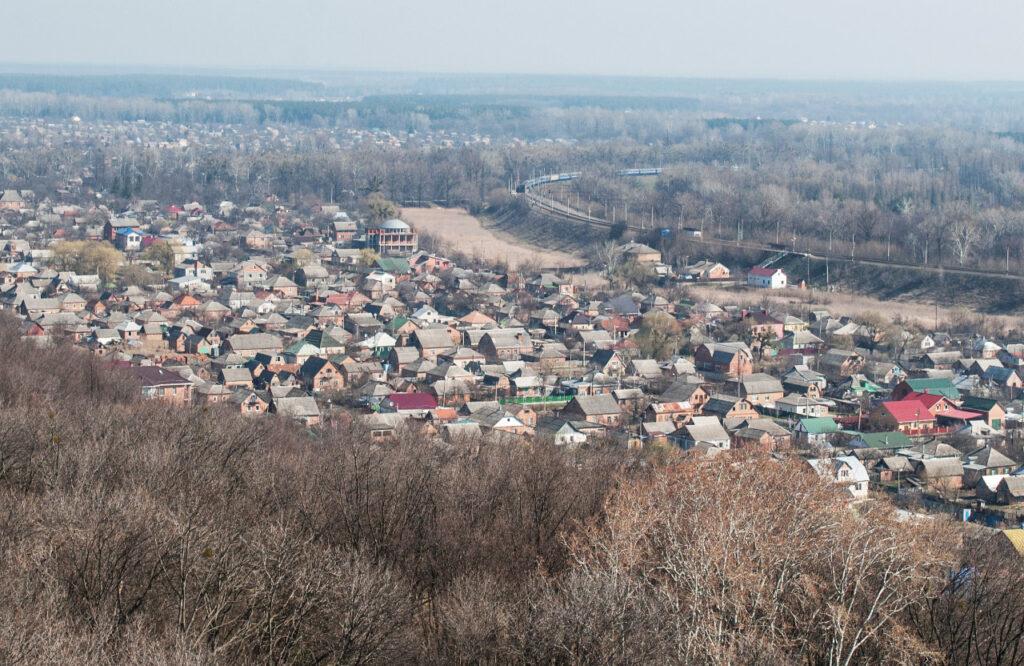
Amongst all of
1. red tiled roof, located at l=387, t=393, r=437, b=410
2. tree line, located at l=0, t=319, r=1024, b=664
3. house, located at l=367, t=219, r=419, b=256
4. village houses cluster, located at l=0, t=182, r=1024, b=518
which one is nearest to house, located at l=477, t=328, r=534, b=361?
village houses cluster, located at l=0, t=182, r=1024, b=518

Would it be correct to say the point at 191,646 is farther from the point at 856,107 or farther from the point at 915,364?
the point at 856,107

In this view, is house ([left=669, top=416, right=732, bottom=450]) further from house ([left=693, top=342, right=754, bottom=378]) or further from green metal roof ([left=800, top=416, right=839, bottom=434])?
house ([left=693, top=342, right=754, bottom=378])

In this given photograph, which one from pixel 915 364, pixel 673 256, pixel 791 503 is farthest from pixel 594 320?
pixel 791 503

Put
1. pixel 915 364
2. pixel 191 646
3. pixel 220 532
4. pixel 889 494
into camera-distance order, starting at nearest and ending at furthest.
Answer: pixel 191 646, pixel 220 532, pixel 889 494, pixel 915 364

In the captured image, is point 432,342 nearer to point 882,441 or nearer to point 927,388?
point 927,388

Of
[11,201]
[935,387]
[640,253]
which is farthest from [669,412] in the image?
[11,201]

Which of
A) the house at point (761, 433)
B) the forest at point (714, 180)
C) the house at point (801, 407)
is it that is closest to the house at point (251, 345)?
the house at point (801, 407)

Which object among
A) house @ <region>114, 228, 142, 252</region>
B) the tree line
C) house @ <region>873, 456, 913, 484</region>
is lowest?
house @ <region>114, 228, 142, 252</region>
